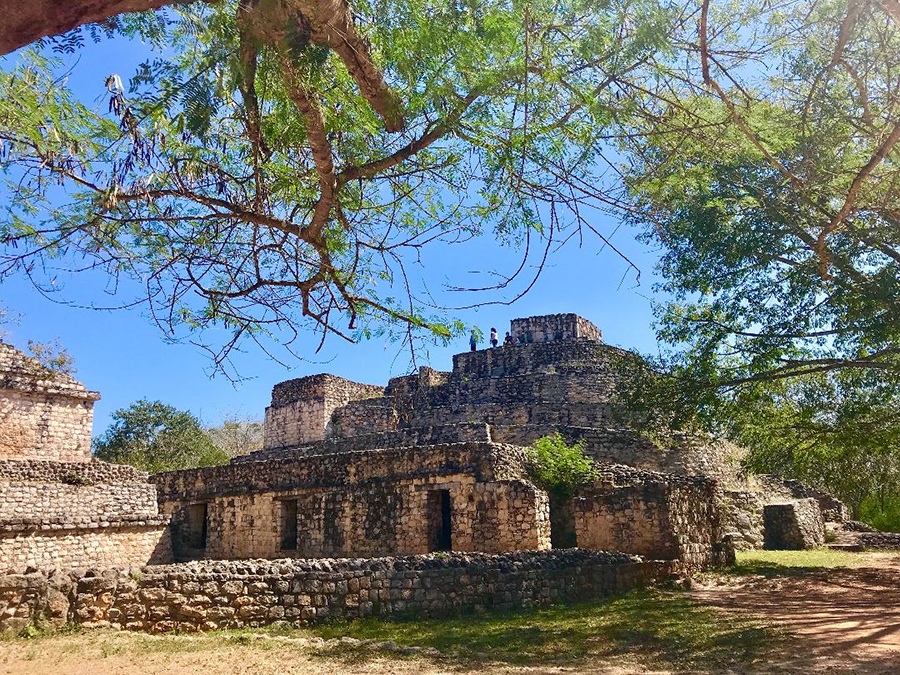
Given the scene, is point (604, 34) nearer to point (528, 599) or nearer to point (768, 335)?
point (528, 599)

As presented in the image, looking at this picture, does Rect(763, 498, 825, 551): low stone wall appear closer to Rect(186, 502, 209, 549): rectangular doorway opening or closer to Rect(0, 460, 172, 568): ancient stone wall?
Rect(186, 502, 209, 549): rectangular doorway opening

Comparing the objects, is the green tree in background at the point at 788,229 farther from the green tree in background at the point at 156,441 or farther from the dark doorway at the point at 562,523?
the green tree in background at the point at 156,441

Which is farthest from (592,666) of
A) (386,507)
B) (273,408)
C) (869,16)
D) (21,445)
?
(273,408)

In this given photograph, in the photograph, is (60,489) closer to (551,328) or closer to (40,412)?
(40,412)

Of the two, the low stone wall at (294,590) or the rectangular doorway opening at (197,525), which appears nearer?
the low stone wall at (294,590)

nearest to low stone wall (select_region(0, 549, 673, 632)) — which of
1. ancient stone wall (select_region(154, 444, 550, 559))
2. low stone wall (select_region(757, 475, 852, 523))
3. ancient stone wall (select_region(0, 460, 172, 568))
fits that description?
ancient stone wall (select_region(154, 444, 550, 559))

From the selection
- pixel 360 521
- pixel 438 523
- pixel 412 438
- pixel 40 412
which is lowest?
pixel 438 523

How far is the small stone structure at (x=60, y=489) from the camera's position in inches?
493

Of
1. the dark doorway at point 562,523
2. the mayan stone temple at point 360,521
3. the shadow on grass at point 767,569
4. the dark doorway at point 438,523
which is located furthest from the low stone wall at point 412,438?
the shadow on grass at point 767,569

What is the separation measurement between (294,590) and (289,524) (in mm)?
8403

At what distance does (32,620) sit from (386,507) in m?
7.49

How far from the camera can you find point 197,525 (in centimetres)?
1708

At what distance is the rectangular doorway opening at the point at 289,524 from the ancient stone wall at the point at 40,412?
19.1ft

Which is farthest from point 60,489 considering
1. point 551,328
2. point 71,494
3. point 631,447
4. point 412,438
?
point 551,328
